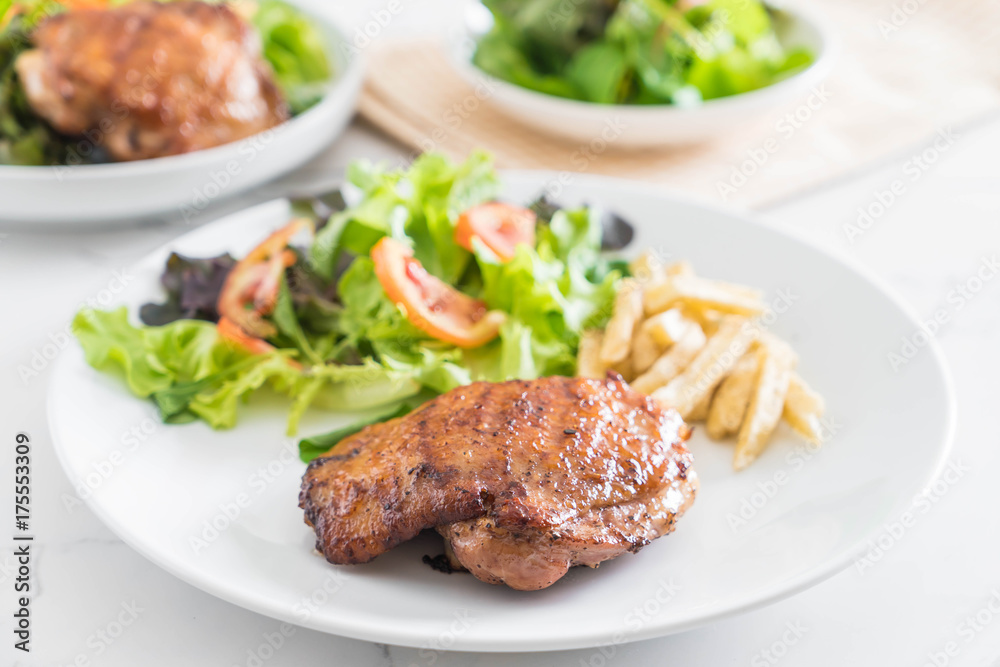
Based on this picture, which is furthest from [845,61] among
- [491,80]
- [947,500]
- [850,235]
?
[947,500]

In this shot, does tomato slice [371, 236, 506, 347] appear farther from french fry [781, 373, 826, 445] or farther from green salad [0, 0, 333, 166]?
green salad [0, 0, 333, 166]

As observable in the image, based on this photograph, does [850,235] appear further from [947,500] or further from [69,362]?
[69,362]

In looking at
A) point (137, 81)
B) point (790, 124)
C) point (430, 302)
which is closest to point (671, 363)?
point (430, 302)

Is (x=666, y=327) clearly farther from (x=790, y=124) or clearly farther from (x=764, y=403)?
(x=790, y=124)

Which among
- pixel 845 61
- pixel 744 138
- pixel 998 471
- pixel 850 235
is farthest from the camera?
pixel 845 61

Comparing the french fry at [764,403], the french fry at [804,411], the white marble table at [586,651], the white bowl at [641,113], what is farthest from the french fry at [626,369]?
the white bowl at [641,113]

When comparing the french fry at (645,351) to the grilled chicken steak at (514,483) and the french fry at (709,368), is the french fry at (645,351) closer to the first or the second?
the french fry at (709,368)
